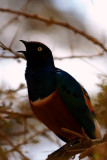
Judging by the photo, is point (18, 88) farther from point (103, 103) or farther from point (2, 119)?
point (103, 103)

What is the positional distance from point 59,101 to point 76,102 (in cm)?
29

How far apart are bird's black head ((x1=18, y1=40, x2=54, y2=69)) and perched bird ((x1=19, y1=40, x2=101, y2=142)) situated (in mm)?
14

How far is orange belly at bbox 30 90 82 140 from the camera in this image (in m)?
4.04

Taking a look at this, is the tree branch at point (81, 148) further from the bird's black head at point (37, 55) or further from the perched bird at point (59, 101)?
the bird's black head at point (37, 55)

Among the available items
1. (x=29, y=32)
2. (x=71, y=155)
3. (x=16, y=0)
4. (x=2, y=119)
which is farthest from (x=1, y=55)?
(x=16, y=0)

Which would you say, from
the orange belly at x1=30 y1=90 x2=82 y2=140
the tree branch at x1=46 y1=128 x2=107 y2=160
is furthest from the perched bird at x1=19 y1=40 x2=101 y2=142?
the tree branch at x1=46 y1=128 x2=107 y2=160

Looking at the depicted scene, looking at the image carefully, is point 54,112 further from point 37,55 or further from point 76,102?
point 37,55

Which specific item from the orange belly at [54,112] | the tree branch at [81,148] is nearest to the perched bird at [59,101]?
the orange belly at [54,112]

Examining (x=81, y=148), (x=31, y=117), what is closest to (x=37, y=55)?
(x=31, y=117)

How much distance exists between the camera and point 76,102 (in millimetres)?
4312

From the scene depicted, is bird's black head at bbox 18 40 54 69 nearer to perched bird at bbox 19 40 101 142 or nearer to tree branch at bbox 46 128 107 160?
perched bird at bbox 19 40 101 142

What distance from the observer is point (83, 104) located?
171 inches

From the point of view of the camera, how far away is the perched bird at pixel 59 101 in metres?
4.09

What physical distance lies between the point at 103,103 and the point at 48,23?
2.54 m
